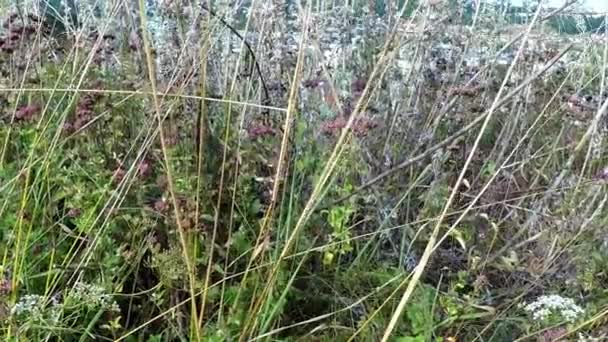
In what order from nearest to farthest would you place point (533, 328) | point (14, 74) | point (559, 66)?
point (533, 328), point (14, 74), point (559, 66)

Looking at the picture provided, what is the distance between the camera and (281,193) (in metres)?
1.76

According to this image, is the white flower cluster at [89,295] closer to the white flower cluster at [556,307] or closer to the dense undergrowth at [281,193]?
the dense undergrowth at [281,193]

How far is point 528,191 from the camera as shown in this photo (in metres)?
1.96

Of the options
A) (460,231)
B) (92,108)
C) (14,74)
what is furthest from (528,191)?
(14,74)

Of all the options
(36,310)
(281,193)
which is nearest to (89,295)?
(36,310)

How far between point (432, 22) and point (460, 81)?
218mm

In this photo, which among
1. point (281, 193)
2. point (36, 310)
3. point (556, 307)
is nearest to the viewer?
point (36, 310)

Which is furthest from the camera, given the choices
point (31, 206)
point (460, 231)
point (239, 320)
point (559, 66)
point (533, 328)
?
point (559, 66)

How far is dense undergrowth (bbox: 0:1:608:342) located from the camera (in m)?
1.51

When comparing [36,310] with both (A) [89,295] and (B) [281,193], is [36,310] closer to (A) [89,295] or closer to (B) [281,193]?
(A) [89,295]

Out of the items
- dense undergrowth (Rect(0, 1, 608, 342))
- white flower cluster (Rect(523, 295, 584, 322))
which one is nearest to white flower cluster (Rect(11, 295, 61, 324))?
dense undergrowth (Rect(0, 1, 608, 342))

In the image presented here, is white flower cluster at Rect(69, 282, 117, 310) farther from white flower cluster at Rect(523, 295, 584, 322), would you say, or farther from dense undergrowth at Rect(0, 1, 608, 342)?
white flower cluster at Rect(523, 295, 584, 322)

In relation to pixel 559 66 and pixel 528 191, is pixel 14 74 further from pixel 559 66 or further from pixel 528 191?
pixel 559 66

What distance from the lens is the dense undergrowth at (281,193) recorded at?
4.94 ft
